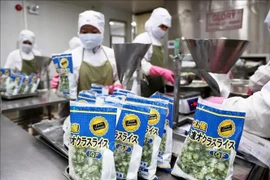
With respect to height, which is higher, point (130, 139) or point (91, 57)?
point (91, 57)

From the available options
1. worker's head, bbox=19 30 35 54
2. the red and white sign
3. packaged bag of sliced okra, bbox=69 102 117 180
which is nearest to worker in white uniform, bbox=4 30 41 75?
worker's head, bbox=19 30 35 54

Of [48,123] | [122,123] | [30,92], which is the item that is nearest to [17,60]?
[30,92]

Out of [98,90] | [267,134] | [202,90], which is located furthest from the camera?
[202,90]

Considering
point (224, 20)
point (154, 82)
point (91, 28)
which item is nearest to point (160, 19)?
point (154, 82)

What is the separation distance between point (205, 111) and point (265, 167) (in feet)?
1.14

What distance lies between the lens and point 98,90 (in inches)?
39.5

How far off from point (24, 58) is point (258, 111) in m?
3.25

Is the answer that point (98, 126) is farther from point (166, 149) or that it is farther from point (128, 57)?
point (128, 57)

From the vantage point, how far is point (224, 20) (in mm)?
3498

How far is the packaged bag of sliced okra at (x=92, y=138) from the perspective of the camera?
511 millimetres

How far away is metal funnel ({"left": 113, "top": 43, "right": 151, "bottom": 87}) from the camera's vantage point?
107cm

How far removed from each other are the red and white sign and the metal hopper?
292 cm

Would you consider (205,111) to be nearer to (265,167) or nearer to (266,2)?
(265,167)

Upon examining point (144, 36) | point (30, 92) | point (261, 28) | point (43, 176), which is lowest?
point (43, 176)
